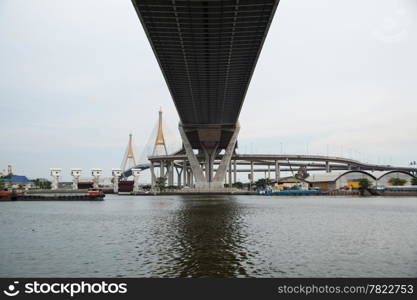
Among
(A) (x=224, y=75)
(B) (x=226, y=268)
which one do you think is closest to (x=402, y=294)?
(B) (x=226, y=268)

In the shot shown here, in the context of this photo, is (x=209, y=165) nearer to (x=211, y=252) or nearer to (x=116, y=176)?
(x=116, y=176)

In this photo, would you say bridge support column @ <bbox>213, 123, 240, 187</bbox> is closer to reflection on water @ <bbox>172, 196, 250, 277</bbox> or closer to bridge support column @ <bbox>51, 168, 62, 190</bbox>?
bridge support column @ <bbox>51, 168, 62, 190</bbox>

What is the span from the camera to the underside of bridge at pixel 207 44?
49781 mm

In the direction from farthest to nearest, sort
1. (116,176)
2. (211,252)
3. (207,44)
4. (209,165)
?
(116,176) < (209,165) < (207,44) < (211,252)

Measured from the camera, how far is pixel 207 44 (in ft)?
206

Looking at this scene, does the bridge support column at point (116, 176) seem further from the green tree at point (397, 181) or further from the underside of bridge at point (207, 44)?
the green tree at point (397, 181)

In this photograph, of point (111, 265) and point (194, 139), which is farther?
point (194, 139)

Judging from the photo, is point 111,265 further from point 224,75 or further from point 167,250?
point 224,75

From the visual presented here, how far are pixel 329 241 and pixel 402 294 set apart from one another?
38.4 feet

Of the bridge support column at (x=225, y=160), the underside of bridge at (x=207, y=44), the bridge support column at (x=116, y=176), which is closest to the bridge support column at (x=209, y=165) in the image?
the bridge support column at (x=225, y=160)

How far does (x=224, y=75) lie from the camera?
75.7m

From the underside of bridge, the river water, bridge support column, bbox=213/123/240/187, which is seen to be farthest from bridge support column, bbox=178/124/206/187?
the river water

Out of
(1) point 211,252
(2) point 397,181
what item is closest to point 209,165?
(2) point 397,181

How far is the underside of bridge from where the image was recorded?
49781 mm
